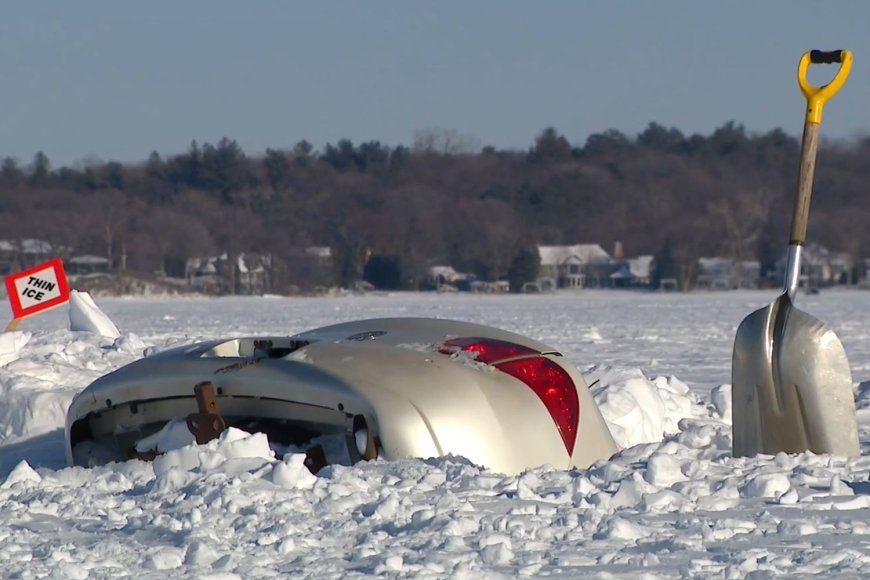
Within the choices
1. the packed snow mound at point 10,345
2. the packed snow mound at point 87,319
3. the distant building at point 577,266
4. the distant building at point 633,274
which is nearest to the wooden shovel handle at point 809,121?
the packed snow mound at point 10,345

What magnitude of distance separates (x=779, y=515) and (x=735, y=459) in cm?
98

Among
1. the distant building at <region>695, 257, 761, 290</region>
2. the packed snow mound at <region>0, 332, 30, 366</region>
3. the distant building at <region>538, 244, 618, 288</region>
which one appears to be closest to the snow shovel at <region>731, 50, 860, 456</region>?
the packed snow mound at <region>0, 332, 30, 366</region>

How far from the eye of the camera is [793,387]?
5.48 m

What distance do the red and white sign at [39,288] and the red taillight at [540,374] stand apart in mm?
7037

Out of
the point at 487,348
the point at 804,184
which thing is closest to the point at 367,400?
the point at 487,348

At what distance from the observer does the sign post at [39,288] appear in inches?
456

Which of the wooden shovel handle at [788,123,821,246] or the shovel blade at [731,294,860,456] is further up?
the wooden shovel handle at [788,123,821,246]

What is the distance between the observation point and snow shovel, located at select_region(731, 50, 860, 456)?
5453 mm

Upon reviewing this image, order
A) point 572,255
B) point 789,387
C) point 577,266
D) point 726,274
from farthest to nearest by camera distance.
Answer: point 572,255 < point 577,266 < point 726,274 < point 789,387

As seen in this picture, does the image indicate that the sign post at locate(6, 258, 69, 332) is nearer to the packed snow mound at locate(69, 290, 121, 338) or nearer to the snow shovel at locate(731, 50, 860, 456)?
the packed snow mound at locate(69, 290, 121, 338)

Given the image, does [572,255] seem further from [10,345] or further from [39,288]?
[10,345]

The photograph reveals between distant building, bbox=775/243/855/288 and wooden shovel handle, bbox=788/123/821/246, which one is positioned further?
distant building, bbox=775/243/855/288

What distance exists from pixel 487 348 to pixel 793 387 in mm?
1161

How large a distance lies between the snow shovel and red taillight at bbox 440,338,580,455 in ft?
2.46
